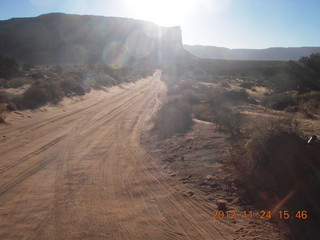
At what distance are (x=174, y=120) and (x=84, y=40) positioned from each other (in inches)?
3530

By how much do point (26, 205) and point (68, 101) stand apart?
49.2 ft

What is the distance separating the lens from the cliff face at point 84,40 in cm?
8088

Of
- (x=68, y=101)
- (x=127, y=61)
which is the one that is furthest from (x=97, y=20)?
(x=68, y=101)

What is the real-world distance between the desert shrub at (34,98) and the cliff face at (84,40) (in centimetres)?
6183

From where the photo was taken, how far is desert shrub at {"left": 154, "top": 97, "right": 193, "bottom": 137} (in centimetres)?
1116

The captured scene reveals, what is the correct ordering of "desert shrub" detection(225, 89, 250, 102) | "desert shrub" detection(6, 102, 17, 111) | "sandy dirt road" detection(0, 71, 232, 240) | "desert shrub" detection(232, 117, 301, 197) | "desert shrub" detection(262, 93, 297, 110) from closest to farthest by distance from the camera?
1. "sandy dirt road" detection(0, 71, 232, 240)
2. "desert shrub" detection(232, 117, 301, 197)
3. "desert shrub" detection(6, 102, 17, 111)
4. "desert shrub" detection(262, 93, 297, 110)
5. "desert shrub" detection(225, 89, 250, 102)

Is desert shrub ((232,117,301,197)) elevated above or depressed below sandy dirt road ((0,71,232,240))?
above

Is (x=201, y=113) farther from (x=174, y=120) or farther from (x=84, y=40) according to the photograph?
(x=84, y=40)

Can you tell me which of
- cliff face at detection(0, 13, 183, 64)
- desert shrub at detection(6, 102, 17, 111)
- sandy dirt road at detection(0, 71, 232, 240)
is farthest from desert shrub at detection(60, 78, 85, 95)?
cliff face at detection(0, 13, 183, 64)

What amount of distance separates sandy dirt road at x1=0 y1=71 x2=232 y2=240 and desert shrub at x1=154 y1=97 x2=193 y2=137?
1582 mm

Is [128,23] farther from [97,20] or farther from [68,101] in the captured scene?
[68,101]

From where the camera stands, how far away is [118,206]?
Answer: 525 centimetres

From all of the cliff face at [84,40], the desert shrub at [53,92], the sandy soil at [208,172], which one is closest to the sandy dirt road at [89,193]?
the sandy soil at [208,172]

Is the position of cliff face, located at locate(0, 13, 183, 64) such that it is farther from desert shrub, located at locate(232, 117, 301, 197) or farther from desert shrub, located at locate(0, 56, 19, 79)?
desert shrub, located at locate(232, 117, 301, 197)
